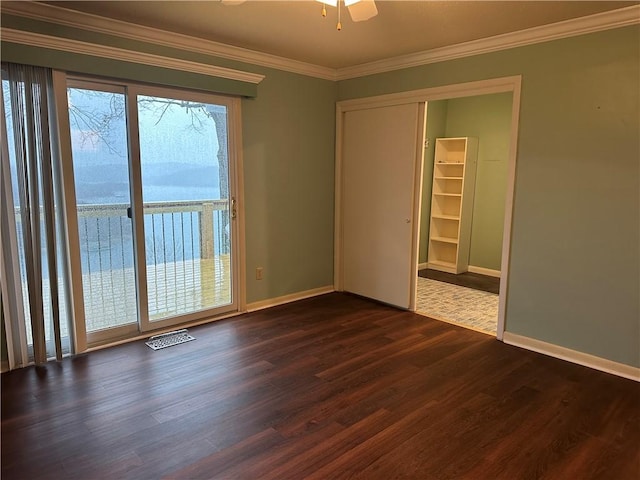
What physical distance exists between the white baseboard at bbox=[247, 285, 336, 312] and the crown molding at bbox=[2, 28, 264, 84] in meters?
2.08

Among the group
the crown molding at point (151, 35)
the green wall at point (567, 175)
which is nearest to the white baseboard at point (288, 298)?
the green wall at point (567, 175)

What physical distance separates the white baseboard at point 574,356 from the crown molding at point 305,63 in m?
2.22

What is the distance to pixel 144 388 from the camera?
268 centimetres

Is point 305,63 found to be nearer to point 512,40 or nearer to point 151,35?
point 151,35

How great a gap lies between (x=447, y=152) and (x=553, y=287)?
3.09 meters

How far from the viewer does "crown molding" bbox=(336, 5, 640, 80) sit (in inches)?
107

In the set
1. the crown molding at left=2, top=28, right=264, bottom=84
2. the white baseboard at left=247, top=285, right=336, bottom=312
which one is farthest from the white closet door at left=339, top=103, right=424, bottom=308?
the crown molding at left=2, top=28, right=264, bottom=84

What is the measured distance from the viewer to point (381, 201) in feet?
14.3

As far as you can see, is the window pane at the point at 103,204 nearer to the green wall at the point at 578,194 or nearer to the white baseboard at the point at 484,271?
the green wall at the point at 578,194

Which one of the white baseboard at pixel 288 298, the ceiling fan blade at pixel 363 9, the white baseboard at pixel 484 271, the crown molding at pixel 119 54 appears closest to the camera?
the ceiling fan blade at pixel 363 9

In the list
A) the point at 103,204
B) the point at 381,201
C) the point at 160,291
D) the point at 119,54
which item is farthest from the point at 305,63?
the point at 160,291

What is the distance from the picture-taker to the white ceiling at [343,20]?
105 inches

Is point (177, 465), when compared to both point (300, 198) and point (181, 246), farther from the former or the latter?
point (300, 198)

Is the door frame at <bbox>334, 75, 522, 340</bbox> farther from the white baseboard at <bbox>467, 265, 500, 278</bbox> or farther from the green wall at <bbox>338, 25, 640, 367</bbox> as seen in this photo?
the white baseboard at <bbox>467, 265, 500, 278</bbox>
